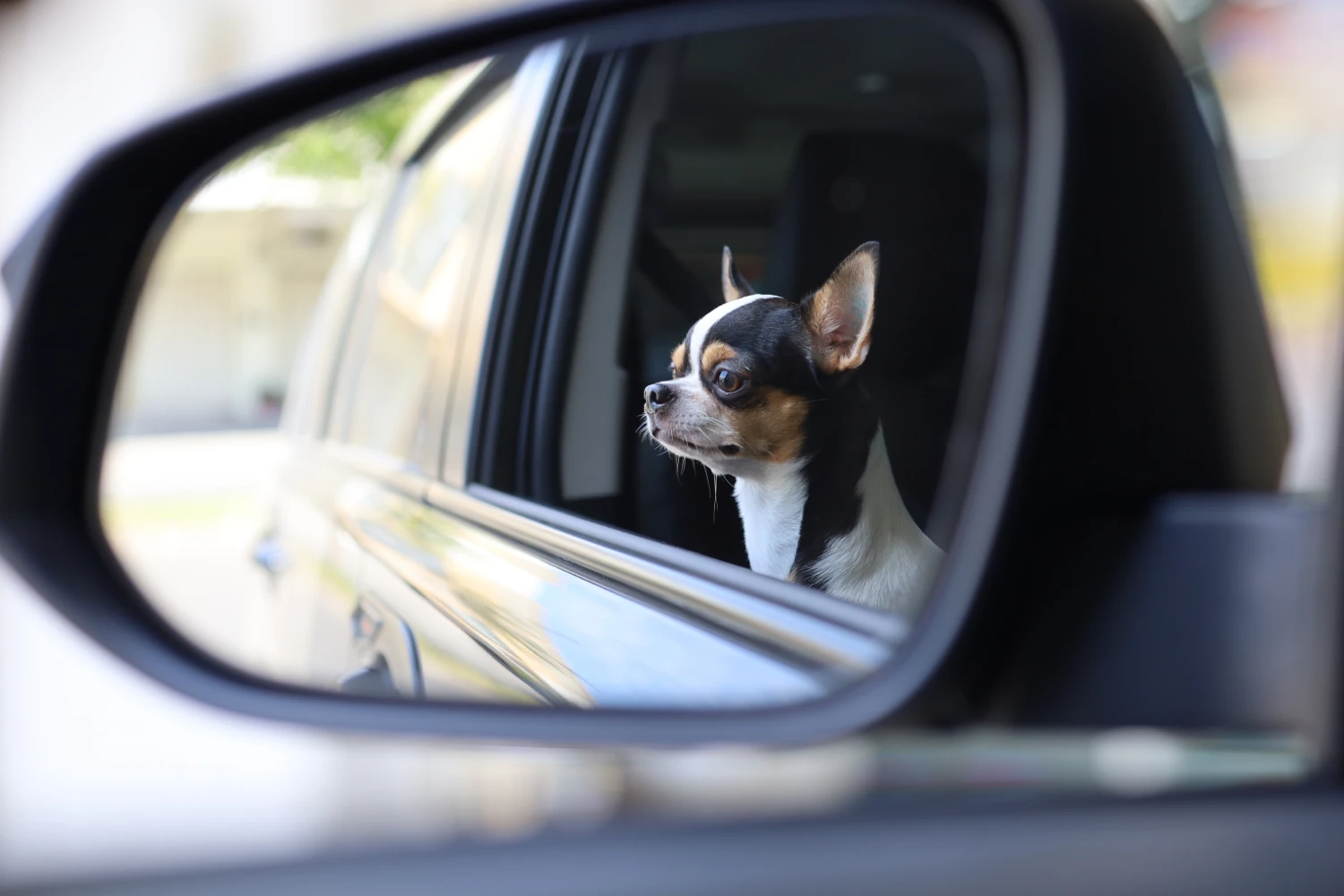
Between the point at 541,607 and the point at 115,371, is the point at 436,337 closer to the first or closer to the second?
the point at 115,371

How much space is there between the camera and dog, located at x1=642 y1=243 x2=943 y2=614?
3.69 feet

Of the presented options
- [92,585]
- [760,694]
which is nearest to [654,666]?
[760,694]

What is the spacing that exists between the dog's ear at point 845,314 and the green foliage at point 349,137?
0.80 meters

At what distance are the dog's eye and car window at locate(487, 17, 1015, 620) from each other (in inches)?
0.6

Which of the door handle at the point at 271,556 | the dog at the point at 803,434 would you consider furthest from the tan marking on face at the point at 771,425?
the door handle at the point at 271,556

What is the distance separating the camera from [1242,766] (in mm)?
948

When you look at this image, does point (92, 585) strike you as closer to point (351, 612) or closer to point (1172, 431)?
point (351, 612)

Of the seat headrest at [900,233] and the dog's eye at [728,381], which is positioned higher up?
the seat headrest at [900,233]

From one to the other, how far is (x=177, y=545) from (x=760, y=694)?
133cm

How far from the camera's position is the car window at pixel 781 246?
44.7 inches

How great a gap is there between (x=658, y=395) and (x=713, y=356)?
79 mm

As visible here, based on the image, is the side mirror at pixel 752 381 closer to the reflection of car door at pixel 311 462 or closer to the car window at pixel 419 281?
the car window at pixel 419 281

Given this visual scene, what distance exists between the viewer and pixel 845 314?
1112 mm

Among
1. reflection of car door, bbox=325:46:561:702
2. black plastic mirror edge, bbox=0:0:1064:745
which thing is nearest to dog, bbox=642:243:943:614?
black plastic mirror edge, bbox=0:0:1064:745
